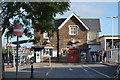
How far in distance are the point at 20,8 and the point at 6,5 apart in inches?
29.2

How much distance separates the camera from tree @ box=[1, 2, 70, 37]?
40.0ft

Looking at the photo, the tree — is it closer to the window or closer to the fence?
the fence

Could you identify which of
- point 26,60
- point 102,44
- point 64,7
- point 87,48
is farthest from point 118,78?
point 102,44

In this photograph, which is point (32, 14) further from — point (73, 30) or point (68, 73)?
point (73, 30)

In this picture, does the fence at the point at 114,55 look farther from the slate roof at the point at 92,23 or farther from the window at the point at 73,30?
the slate roof at the point at 92,23

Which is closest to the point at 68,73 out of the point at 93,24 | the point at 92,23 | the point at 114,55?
the point at 114,55

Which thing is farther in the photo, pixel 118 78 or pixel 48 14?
pixel 118 78

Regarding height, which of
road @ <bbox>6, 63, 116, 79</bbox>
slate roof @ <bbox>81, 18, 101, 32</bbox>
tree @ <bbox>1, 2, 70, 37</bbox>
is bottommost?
road @ <bbox>6, 63, 116, 79</bbox>

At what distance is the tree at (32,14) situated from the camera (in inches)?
480

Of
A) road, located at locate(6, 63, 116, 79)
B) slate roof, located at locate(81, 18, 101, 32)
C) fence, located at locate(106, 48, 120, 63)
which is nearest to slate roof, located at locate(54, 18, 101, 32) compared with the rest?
slate roof, located at locate(81, 18, 101, 32)

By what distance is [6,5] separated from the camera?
488 inches

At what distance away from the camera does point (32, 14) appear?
1302cm

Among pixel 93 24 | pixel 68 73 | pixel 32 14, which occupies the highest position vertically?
pixel 93 24

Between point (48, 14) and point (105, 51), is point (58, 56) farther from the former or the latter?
point (48, 14)
